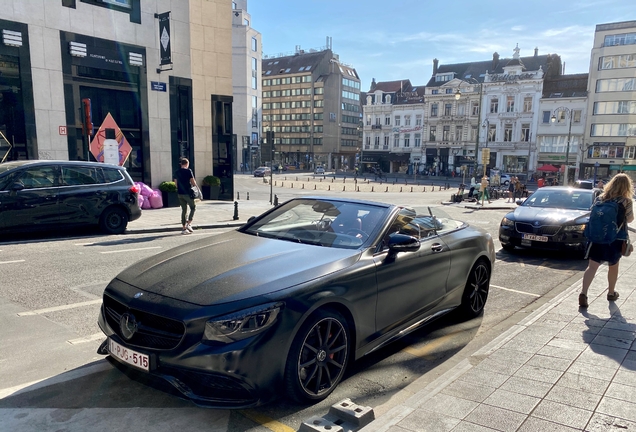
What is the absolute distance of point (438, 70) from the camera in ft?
229

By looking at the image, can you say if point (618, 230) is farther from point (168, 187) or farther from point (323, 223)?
point (168, 187)

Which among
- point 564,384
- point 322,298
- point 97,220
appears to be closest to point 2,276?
point 97,220

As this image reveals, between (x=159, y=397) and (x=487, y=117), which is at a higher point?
(x=487, y=117)

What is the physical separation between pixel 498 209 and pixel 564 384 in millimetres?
22906

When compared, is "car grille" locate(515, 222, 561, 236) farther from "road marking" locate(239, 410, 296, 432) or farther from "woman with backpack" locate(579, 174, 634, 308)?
"road marking" locate(239, 410, 296, 432)

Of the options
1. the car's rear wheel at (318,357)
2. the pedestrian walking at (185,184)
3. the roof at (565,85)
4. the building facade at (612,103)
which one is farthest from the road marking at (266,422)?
the roof at (565,85)

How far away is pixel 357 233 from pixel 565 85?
67969 mm

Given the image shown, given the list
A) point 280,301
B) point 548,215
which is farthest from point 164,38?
point 280,301

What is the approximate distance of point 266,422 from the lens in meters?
3.14

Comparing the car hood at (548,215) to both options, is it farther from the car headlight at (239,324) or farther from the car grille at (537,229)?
the car headlight at (239,324)

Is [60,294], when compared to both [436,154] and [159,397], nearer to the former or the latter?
[159,397]

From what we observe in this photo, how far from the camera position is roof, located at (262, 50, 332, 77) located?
325 ft

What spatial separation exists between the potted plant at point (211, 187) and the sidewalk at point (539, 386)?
1731 centimetres

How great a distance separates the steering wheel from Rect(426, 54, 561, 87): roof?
6611 cm
